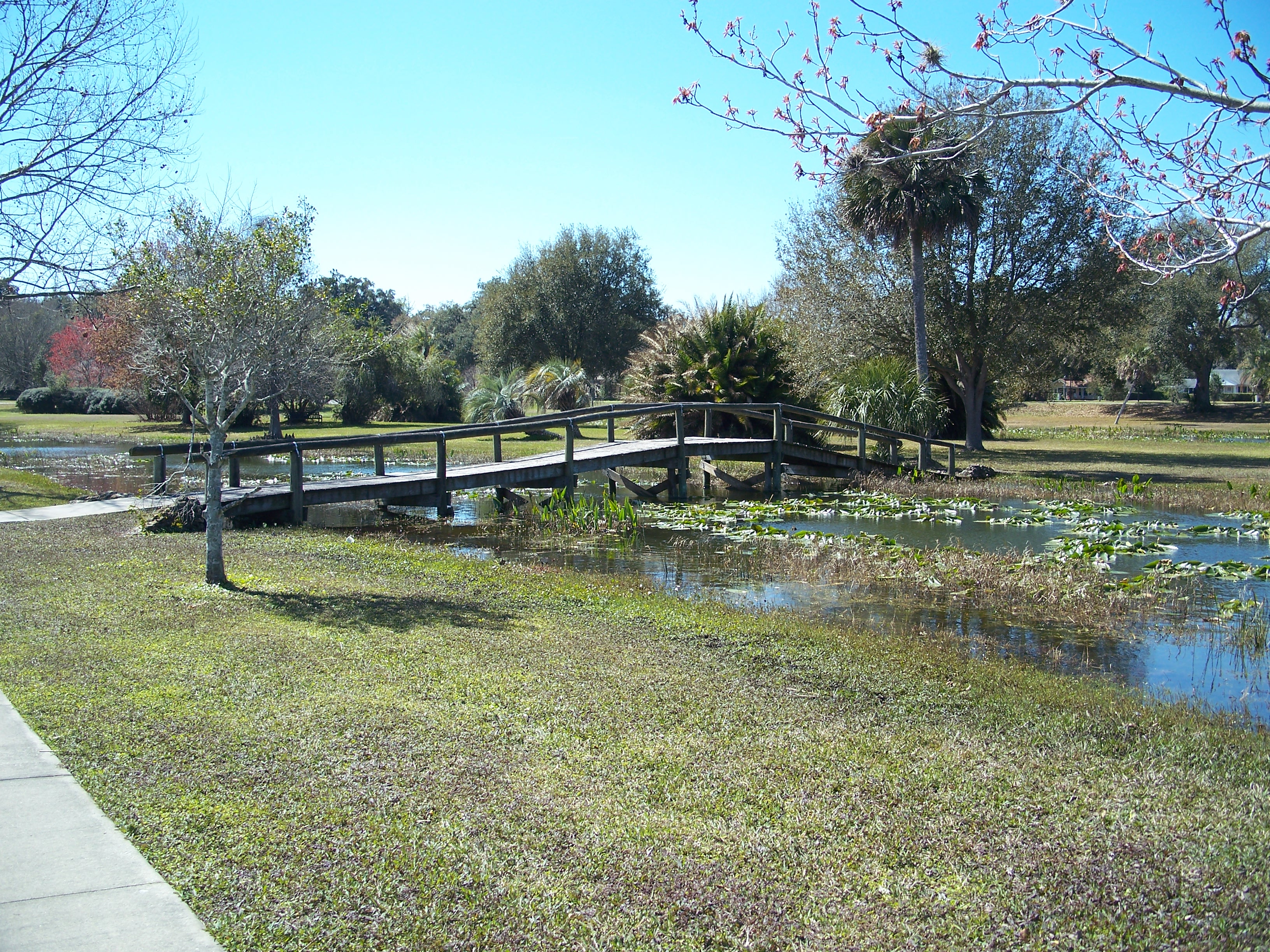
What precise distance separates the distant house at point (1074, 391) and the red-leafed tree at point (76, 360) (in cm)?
6920

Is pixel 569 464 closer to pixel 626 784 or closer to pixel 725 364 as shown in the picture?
pixel 725 364

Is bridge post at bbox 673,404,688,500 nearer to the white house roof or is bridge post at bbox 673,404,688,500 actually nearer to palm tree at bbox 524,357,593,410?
palm tree at bbox 524,357,593,410

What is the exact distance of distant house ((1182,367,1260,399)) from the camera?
249 ft

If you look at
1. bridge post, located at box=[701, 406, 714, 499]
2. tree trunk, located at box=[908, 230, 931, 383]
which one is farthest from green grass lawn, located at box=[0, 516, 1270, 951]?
tree trunk, located at box=[908, 230, 931, 383]

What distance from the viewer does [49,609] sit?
8430 millimetres

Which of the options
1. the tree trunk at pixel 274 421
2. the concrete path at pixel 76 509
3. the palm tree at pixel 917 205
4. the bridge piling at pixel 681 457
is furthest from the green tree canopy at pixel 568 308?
the concrete path at pixel 76 509

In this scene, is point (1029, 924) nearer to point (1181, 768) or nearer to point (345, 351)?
point (1181, 768)

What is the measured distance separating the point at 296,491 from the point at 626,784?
1174 centimetres

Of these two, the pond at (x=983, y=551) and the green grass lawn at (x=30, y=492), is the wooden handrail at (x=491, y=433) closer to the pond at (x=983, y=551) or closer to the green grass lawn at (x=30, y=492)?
the pond at (x=983, y=551)

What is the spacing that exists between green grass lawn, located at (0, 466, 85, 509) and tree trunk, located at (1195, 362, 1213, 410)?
195 feet

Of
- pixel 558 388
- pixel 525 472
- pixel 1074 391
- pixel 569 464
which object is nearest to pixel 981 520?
pixel 569 464

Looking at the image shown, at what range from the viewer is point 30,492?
17.2 meters

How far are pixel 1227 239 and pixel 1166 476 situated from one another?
20758 millimetres

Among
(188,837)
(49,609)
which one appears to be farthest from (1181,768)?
(49,609)
